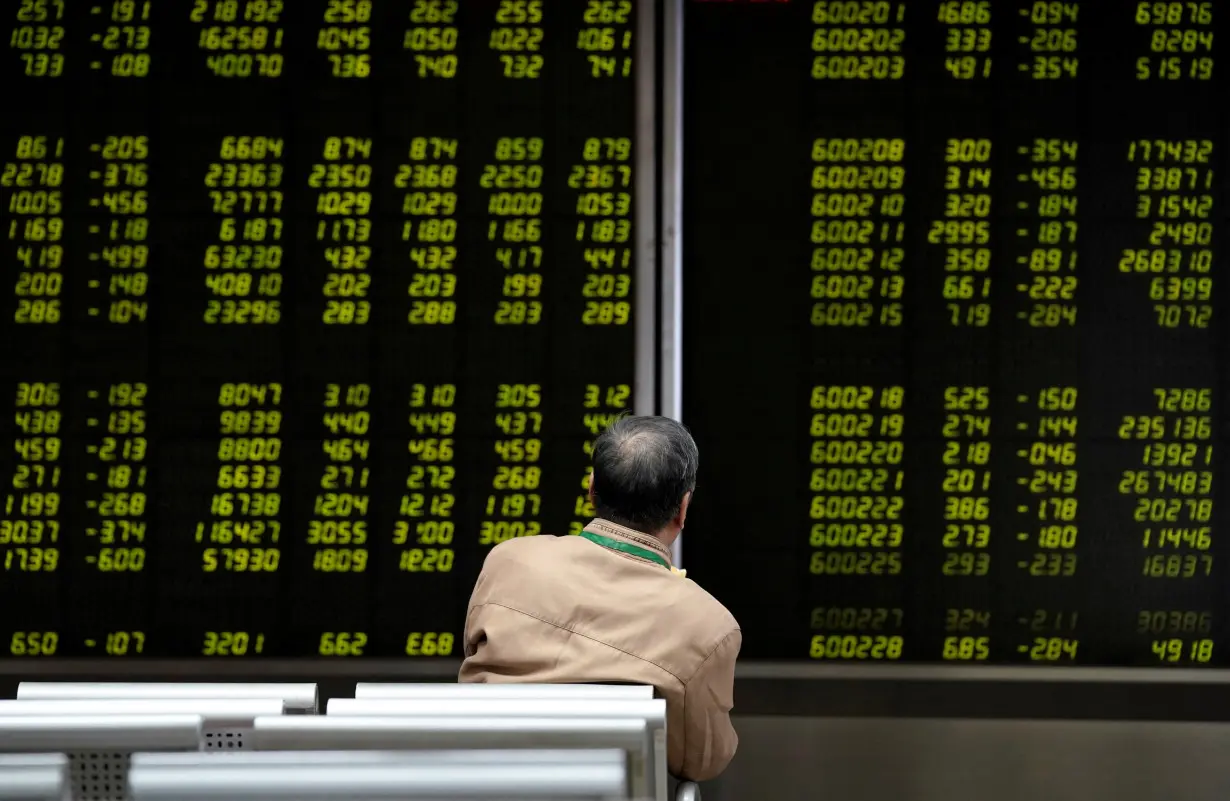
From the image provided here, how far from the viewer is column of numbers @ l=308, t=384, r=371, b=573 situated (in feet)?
10.7

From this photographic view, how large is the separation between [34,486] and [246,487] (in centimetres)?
61

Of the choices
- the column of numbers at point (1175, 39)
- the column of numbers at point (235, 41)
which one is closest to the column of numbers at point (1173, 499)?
the column of numbers at point (1175, 39)

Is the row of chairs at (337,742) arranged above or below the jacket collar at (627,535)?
below

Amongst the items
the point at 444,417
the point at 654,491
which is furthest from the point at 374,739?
the point at 444,417

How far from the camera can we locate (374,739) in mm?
1328

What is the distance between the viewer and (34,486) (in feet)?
10.7

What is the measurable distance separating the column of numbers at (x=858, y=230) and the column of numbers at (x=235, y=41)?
1.58 metres

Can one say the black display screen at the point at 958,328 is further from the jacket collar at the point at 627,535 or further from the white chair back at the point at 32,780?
Result: the white chair back at the point at 32,780

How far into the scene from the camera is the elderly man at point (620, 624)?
1.80 meters

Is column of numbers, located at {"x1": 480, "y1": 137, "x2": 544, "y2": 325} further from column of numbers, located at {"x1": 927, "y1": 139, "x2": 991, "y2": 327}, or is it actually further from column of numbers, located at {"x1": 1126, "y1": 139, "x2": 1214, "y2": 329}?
column of numbers, located at {"x1": 1126, "y1": 139, "x2": 1214, "y2": 329}

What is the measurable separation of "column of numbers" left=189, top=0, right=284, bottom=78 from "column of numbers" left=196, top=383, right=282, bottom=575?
910 mm

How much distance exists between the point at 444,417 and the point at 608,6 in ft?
4.14

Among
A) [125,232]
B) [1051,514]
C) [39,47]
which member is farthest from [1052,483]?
[39,47]

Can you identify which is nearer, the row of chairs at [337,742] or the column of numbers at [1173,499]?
the row of chairs at [337,742]
